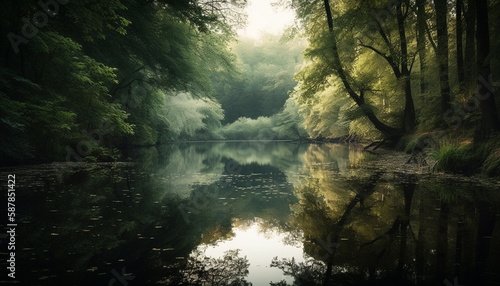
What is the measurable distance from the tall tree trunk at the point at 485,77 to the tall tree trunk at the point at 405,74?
6139 millimetres

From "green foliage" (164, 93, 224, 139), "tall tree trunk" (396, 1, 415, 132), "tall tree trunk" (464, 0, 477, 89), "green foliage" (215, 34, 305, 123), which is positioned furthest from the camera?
"green foliage" (215, 34, 305, 123)

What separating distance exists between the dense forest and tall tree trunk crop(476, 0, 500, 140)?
3cm

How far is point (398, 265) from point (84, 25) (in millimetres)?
9805

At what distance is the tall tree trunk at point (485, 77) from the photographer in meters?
8.34

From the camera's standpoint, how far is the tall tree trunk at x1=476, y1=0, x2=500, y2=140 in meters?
8.34

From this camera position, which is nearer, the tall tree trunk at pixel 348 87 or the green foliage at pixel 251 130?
the tall tree trunk at pixel 348 87

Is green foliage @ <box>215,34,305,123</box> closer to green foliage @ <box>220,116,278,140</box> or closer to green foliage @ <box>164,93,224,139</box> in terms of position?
green foliage @ <box>220,116,278,140</box>

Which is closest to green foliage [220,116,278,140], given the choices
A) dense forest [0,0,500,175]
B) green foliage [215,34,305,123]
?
green foliage [215,34,305,123]

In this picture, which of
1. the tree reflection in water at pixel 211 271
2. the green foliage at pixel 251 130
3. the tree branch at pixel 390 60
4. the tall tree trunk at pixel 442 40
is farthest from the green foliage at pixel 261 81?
the tree reflection in water at pixel 211 271

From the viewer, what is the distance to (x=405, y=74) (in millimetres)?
15609

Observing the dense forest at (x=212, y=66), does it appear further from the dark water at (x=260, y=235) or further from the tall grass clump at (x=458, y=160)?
the dark water at (x=260, y=235)

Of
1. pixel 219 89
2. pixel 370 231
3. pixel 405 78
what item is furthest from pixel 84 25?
pixel 219 89

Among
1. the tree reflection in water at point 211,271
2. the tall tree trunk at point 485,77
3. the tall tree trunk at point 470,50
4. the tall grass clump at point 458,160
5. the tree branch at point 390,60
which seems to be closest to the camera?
the tree reflection in water at point 211,271

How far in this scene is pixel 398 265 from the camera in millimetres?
3080
